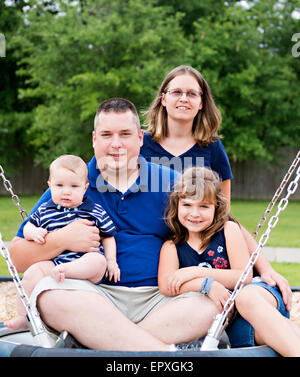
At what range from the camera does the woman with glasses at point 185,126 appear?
3.33 meters

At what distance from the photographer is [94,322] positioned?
228 centimetres

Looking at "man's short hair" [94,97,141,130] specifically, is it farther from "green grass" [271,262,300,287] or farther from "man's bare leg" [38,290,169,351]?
"green grass" [271,262,300,287]

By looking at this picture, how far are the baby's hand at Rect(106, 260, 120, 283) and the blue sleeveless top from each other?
0.30 metres

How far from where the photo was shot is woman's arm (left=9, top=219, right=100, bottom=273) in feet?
8.00

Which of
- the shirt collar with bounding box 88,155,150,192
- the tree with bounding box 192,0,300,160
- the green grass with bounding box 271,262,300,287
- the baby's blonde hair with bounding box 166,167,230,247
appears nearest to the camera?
the baby's blonde hair with bounding box 166,167,230,247

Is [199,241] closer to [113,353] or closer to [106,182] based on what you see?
[106,182]

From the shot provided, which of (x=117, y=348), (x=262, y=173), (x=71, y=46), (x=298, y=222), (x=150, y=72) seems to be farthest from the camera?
(x=262, y=173)

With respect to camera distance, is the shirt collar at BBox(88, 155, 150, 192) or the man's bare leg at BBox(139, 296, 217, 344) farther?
the shirt collar at BBox(88, 155, 150, 192)

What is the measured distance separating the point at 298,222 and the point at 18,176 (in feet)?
39.1

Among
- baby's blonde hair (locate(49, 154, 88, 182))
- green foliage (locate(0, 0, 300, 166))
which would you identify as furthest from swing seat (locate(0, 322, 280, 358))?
green foliage (locate(0, 0, 300, 166))

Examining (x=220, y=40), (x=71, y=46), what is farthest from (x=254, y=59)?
(x=71, y=46)

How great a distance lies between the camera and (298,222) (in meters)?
12.2

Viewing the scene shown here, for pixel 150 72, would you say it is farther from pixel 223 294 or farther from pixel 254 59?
pixel 223 294

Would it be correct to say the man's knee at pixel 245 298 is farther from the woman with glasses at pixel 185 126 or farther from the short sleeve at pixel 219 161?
the short sleeve at pixel 219 161
